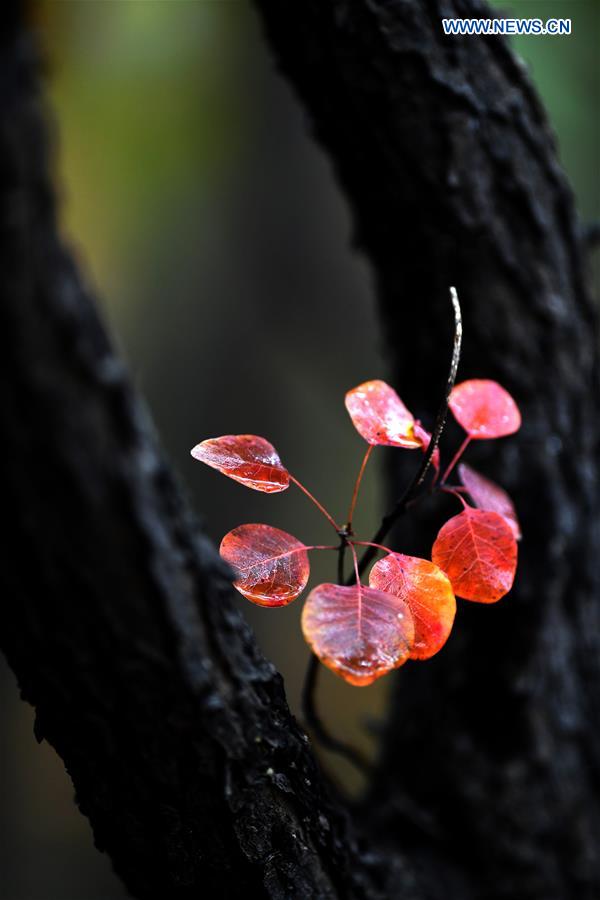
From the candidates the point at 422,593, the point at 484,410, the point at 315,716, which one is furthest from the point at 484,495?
the point at 315,716

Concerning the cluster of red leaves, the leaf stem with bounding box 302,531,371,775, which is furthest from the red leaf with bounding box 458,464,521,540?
the leaf stem with bounding box 302,531,371,775

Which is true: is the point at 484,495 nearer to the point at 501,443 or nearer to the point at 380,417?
the point at 380,417

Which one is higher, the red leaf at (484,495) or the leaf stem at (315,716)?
Answer: the red leaf at (484,495)

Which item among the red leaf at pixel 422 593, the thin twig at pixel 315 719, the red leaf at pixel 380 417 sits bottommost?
the thin twig at pixel 315 719

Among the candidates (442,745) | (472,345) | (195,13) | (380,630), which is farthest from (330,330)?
(380,630)

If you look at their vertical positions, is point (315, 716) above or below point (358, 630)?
below

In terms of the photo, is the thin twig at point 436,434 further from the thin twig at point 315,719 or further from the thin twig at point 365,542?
the thin twig at point 315,719

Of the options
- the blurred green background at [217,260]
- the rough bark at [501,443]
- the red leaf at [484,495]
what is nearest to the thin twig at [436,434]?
the red leaf at [484,495]
